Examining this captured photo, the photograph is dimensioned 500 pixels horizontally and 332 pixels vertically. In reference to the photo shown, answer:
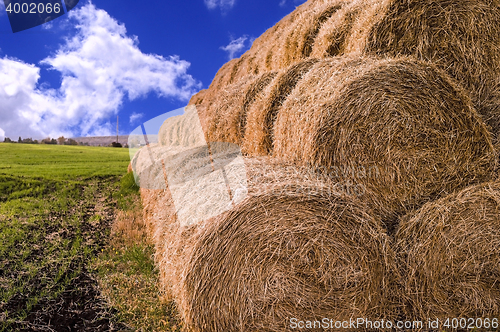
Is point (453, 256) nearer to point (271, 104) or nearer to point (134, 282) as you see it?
point (271, 104)

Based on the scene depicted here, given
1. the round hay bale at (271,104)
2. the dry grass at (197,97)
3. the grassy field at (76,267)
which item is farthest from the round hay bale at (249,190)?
the dry grass at (197,97)

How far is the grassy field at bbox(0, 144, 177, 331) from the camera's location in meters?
3.11

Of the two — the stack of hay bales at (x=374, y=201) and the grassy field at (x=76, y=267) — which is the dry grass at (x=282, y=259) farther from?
the grassy field at (x=76, y=267)

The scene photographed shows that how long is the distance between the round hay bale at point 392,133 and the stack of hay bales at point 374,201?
11mm

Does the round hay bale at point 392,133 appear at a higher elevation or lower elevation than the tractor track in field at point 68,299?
higher

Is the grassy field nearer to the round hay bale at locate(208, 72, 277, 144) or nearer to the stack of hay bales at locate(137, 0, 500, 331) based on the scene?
the stack of hay bales at locate(137, 0, 500, 331)

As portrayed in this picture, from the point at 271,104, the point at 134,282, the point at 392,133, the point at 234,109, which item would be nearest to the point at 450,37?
the point at 392,133

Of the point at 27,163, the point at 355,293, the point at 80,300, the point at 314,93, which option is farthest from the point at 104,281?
the point at 27,163

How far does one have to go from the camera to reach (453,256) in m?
2.73

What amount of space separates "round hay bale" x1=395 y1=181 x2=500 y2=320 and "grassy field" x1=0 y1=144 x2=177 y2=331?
2136 millimetres

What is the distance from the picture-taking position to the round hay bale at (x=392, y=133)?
2650 mm

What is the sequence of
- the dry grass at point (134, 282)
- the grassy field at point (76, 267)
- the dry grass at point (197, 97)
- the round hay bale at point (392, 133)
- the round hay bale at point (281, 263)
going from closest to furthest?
the round hay bale at point (281, 263), the round hay bale at point (392, 133), the dry grass at point (134, 282), the grassy field at point (76, 267), the dry grass at point (197, 97)

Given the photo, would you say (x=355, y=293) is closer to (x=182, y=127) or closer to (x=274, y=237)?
(x=274, y=237)

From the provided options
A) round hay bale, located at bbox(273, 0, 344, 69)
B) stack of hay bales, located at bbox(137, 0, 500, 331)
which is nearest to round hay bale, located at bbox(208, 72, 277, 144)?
round hay bale, located at bbox(273, 0, 344, 69)
